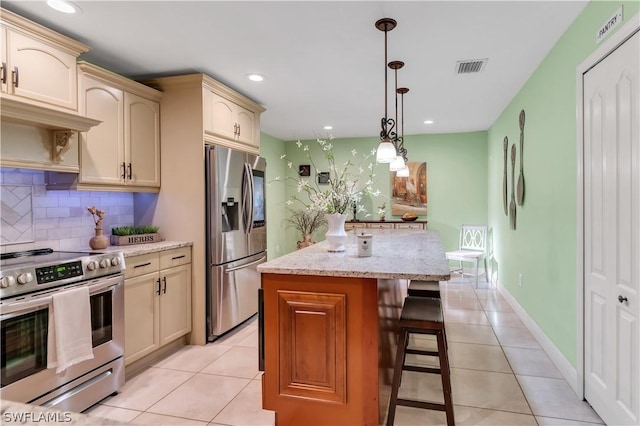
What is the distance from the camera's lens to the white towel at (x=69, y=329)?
2.08 metres

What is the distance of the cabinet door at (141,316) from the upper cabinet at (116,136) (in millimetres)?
830

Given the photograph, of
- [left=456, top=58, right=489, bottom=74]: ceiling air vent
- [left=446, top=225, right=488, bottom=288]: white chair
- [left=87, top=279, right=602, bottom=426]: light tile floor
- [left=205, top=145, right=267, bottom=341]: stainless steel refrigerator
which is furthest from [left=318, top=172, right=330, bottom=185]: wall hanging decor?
[left=87, top=279, right=602, bottom=426]: light tile floor

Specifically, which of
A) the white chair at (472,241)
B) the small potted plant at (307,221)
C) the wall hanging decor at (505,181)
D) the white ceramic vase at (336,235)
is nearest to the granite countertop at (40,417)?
the white ceramic vase at (336,235)

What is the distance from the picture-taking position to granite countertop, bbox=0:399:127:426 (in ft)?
1.86

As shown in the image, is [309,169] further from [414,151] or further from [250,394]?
[250,394]

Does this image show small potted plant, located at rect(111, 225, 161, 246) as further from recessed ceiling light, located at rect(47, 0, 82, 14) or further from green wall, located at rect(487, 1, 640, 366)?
green wall, located at rect(487, 1, 640, 366)

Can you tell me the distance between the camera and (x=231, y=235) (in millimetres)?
3592

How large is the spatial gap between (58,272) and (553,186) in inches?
139

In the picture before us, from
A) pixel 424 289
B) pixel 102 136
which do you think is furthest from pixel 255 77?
pixel 424 289

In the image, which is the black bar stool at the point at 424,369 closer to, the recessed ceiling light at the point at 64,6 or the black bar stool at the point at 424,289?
the black bar stool at the point at 424,289

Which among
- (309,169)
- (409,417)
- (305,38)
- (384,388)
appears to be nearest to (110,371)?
(384,388)

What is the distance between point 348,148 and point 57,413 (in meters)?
6.59

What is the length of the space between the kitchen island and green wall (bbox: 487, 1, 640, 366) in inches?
51.0

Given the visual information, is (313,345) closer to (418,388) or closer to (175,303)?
(418,388)
